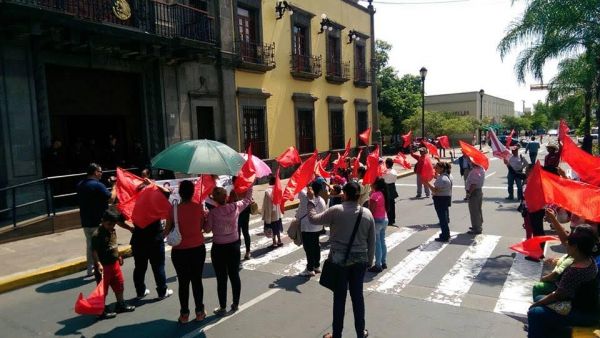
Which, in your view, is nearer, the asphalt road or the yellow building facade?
the asphalt road

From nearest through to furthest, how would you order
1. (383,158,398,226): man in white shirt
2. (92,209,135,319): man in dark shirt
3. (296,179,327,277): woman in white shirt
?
(92,209,135,319): man in dark shirt, (296,179,327,277): woman in white shirt, (383,158,398,226): man in white shirt

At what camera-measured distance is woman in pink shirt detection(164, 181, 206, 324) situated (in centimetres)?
508

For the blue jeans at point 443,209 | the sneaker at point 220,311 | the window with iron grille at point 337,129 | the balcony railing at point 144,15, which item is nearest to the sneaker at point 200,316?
the sneaker at point 220,311

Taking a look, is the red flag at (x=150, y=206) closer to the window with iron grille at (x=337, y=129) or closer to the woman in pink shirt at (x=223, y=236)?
the woman in pink shirt at (x=223, y=236)

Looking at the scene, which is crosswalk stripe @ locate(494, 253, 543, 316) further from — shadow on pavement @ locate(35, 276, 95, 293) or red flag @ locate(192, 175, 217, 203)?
shadow on pavement @ locate(35, 276, 95, 293)

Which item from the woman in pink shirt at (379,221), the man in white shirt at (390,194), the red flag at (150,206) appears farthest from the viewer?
the man in white shirt at (390,194)

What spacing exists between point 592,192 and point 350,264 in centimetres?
254

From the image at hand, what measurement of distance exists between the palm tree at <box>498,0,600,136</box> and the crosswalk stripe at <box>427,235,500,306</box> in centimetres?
656

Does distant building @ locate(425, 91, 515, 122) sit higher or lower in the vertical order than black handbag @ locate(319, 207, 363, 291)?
higher

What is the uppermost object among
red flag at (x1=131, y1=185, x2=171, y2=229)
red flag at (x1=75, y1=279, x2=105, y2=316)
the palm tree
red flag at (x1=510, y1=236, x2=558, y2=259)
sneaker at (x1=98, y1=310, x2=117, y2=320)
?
the palm tree

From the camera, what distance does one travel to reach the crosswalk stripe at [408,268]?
6.42 metres

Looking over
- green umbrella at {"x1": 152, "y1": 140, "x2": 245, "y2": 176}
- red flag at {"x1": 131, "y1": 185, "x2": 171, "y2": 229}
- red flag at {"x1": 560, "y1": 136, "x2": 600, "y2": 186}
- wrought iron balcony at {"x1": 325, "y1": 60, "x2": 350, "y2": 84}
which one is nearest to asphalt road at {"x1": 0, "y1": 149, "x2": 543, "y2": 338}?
red flag at {"x1": 131, "y1": 185, "x2": 171, "y2": 229}

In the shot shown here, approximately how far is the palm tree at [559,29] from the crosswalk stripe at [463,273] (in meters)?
6.56

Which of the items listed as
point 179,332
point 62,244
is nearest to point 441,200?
point 179,332
